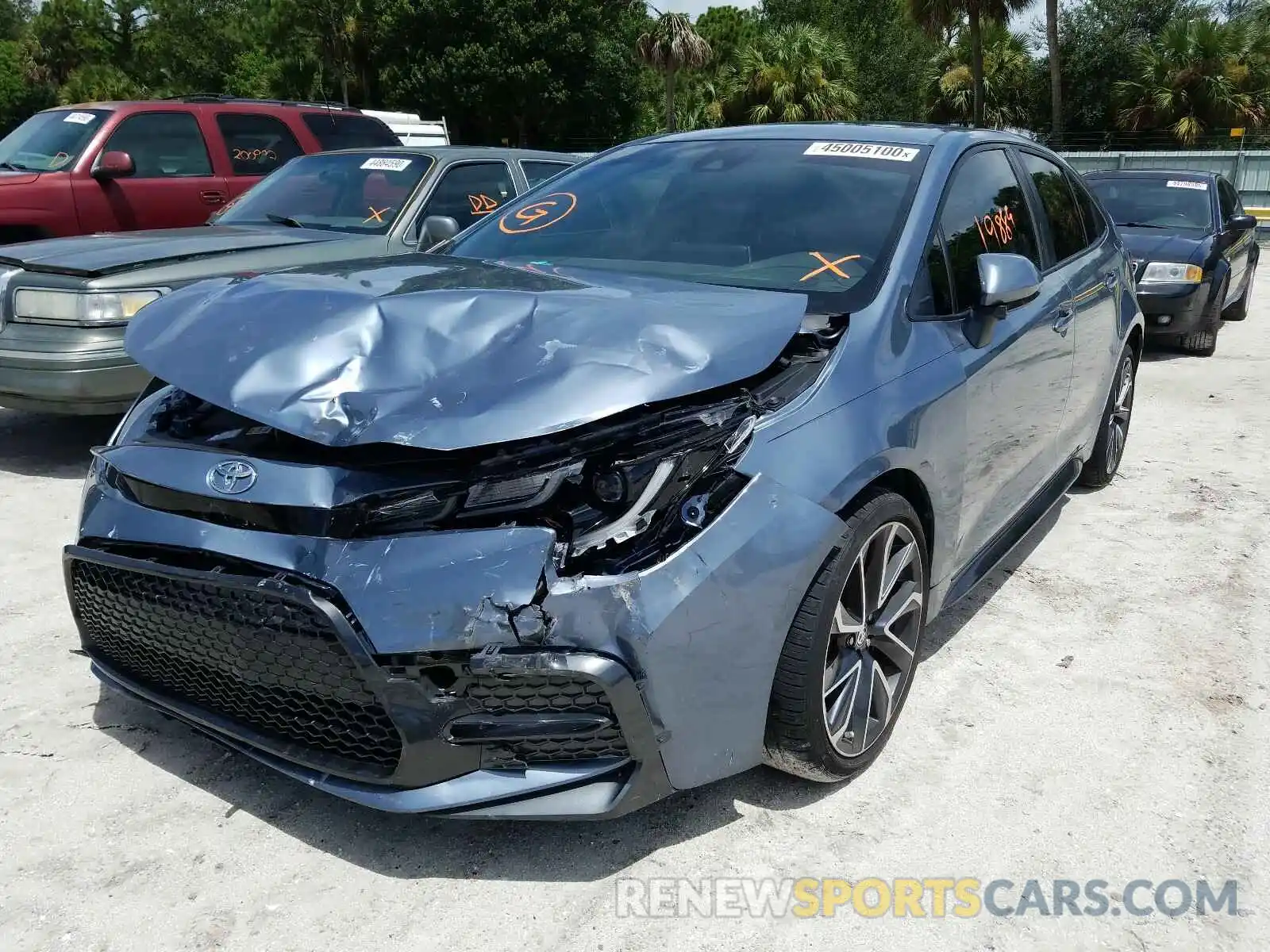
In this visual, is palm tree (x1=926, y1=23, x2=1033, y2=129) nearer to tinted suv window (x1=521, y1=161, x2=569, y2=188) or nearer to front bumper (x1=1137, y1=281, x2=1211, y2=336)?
front bumper (x1=1137, y1=281, x2=1211, y2=336)

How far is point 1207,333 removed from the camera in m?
9.29

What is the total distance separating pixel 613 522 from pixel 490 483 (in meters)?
0.28

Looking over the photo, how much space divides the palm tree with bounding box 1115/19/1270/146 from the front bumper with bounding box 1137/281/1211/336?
20.2 m

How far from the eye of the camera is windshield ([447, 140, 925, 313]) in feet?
10.3

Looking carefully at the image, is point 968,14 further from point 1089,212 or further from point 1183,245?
point 1089,212

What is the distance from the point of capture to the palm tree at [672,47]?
31.2 meters

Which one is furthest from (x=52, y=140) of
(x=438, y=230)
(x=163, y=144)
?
(x=438, y=230)

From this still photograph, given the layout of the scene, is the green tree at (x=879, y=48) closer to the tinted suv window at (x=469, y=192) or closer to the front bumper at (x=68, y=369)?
the tinted suv window at (x=469, y=192)

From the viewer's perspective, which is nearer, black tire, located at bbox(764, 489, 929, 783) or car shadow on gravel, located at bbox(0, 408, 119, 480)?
black tire, located at bbox(764, 489, 929, 783)

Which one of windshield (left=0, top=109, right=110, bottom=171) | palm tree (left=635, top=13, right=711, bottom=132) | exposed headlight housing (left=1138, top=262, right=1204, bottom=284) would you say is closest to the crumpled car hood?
windshield (left=0, top=109, right=110, bottom=171)

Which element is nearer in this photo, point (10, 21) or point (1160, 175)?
point (1160, 175)

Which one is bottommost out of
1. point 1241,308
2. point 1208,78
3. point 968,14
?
point 1241,308

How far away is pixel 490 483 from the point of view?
2266 millimetres

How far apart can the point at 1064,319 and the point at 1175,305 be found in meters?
A: 5.77
